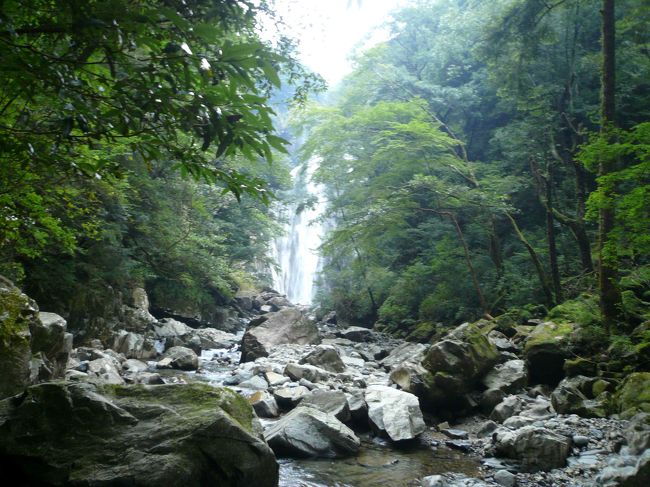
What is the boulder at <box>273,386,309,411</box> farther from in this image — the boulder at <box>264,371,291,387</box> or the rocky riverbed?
the boulder at <box>264,371,291,387</box>

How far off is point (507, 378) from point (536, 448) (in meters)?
2.60

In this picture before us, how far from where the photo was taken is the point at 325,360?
352 inches

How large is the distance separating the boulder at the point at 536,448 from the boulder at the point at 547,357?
2.64 m

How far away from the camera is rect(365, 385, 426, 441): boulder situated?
552cm

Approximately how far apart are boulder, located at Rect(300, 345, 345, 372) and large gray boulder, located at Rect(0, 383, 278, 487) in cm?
526

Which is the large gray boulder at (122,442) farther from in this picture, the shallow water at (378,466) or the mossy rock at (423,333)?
the mossy rock at (423,333)

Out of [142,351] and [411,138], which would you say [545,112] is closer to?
[411,138]

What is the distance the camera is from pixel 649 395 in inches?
202

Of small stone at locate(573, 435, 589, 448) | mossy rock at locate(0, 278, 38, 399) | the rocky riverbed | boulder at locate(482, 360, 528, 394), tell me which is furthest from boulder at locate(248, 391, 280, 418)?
small stone at locate(573, 435, 589, 448)

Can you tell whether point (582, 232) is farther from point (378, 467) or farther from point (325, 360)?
point (378, 467)

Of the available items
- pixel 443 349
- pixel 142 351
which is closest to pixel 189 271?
pixel 142 351

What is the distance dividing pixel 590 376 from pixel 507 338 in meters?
3.15

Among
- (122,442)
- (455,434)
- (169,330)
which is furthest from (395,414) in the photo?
(169,330)

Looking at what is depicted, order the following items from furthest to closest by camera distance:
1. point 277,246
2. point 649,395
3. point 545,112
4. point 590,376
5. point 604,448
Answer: point 277,246 < point 545,112 < point 590,376 < point 649,395 < point 604,448
